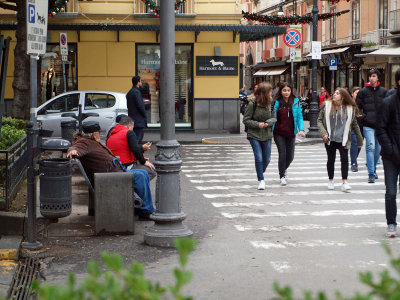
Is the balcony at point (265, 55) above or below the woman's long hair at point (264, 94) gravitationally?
above

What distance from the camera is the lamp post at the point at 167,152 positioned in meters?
7.73

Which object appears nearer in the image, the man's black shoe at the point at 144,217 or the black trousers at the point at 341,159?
the man's black shoe at the point at 144,217

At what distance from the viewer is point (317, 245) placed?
7.57m

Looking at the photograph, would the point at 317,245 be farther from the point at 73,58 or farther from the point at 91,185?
the point at 73,58

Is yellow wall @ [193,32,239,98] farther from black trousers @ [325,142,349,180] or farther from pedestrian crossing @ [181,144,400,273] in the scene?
black trousers @ [325,142,349,180]

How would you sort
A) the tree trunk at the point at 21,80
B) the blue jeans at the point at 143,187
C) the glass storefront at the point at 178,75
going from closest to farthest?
the blue jeans at the point at 143,187
the tree trunk at the point at 21,80
the glass storefront at the point at 178,75

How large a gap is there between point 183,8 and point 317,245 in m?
18.8

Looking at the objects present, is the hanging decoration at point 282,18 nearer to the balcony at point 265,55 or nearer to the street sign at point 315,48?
the street sign at point 315,48

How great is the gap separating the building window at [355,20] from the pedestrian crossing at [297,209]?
96.0ft

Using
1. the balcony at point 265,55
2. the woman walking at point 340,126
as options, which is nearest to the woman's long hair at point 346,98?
the woman walking at point 340,126

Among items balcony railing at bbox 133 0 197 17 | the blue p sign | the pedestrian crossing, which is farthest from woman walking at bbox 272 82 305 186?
balcony railing at bbox 133 0 197 17

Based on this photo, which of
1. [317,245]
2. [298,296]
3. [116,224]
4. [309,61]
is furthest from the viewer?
[309,61]

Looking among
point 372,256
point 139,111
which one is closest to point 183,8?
point 139,111

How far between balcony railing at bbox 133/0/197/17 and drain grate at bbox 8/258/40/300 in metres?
19.1
